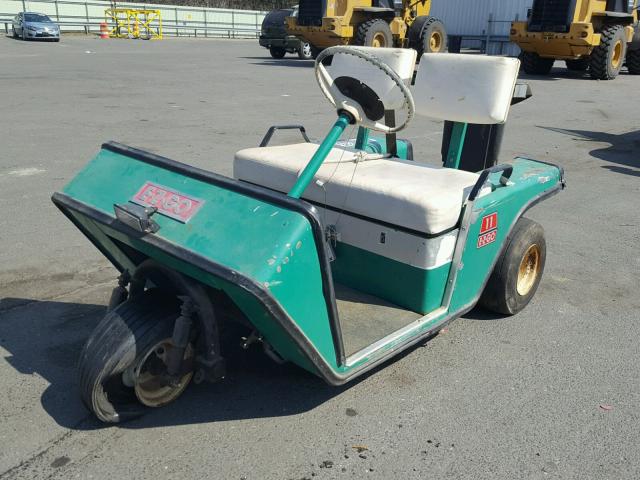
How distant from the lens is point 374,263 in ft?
10.8

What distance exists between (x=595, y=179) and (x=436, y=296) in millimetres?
5025

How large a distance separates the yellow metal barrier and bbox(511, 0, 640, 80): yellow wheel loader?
21.6 m

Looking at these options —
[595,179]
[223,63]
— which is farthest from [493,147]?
[223,63]

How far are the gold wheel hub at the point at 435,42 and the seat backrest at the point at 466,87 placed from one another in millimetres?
15587

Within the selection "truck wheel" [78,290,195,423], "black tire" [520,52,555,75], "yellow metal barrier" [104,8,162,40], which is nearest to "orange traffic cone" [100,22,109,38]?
"yellow metal barrier" [104,8,162,40]

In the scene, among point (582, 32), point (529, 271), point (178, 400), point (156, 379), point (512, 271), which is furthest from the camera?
point (582, 32)

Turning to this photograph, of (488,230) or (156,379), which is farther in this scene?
(488,230)

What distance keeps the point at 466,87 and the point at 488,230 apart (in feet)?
3.19

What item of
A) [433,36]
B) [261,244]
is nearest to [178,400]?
[261,244]

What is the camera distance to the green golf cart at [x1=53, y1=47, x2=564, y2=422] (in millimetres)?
2484

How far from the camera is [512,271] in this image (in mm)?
3793

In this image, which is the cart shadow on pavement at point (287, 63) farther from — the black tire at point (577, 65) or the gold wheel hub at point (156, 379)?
the gold wheel hub at point (156, 379)

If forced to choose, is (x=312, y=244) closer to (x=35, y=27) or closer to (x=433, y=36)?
(x=433, y=36)

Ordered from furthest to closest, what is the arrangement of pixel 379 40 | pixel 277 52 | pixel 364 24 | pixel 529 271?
1. pixel 277 52
2. pixel 379 40
3. pixel 364 24
4. pixel 529 271
